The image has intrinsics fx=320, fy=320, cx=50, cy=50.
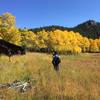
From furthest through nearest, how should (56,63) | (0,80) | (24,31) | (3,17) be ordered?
(24,31) → (3,17) → (56,63) → (0,80)

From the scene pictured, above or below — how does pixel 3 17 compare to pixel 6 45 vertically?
above

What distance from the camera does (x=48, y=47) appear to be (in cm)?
11194

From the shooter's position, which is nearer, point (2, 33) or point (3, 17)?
point (2, 33)

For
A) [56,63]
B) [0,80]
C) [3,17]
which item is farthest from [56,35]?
[0,80]

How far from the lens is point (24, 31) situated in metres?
110

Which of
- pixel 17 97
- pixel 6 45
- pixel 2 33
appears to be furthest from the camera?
pixel 2 33

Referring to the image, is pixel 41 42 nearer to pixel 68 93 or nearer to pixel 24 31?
pixel 24 31

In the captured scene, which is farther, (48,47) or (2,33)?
(48,47)

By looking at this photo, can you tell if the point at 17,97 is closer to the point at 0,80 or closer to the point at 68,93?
the point at 68,93

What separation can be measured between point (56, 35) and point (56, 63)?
94.3m

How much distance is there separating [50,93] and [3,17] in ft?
194

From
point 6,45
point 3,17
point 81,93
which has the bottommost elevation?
point 81,93

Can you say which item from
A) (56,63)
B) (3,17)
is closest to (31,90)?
(56,63)

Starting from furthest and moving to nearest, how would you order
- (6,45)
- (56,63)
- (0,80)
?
(6,45) → (56,63) → (0,80)
